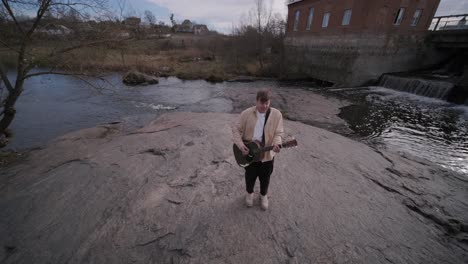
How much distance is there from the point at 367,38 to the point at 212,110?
44.4ft

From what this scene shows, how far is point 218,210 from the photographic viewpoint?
2.96m

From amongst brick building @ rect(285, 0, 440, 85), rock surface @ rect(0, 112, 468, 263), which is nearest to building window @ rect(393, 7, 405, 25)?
brick building @ rect(285, 0, 440, 85)

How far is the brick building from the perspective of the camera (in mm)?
14906

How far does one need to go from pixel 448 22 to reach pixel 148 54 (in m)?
33.6

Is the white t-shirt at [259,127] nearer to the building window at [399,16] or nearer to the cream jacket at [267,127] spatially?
the cream jacket at [267,127]

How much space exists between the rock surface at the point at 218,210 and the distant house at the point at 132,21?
3.85m

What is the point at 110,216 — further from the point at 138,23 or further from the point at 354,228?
the point at 138,23

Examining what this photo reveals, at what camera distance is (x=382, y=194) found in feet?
11.8

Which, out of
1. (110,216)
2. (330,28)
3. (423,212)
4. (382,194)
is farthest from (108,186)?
(330,28)

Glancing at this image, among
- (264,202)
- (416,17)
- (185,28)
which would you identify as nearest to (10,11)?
(264,202)

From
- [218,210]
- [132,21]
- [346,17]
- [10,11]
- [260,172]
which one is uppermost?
[346,17]

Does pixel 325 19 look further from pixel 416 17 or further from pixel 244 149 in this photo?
pixel 244 149

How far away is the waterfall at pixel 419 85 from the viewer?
465 inches

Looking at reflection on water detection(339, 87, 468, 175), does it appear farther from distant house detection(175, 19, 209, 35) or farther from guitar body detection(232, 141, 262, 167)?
distant house detection(175, 19, 209, 35)
